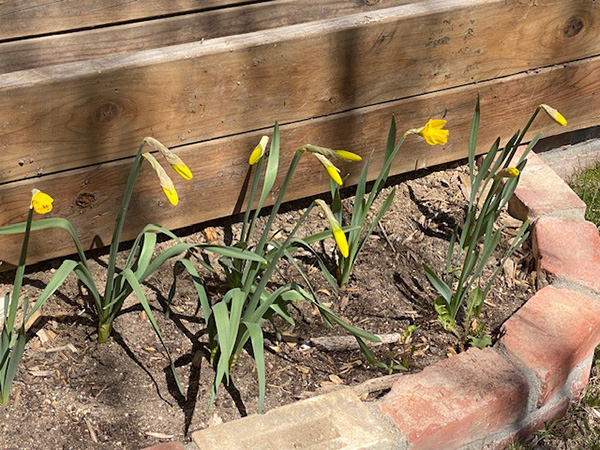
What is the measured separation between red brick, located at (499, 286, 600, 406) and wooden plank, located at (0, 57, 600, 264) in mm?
713

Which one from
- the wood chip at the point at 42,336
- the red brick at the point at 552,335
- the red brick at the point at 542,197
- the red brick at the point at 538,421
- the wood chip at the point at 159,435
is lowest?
the red brick at the point at 538,421

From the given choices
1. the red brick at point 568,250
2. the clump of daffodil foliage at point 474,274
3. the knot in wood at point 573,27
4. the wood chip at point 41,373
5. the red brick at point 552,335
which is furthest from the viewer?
the knot in wood at point 573,27

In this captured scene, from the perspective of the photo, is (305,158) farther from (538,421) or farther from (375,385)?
(538,421)

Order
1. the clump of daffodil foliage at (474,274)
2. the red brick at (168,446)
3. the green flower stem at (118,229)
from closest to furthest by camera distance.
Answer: the red brick at (168,446), the green flower stem at (118,229), the clump of daffodil foliage at (474,274)

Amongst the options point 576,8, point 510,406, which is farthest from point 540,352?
point 576,8

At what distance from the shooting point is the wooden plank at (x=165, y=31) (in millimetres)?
2912

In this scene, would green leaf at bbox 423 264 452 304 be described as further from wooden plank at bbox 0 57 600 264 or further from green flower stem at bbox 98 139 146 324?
green flower stem at bbox 98 139 146 324

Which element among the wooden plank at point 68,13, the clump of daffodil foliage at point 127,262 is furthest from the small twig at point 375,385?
the wooden plank at point 68,13

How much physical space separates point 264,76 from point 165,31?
2.49 feet

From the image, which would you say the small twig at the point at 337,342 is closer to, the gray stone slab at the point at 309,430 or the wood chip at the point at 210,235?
the gray stone slab at the point at 309,430

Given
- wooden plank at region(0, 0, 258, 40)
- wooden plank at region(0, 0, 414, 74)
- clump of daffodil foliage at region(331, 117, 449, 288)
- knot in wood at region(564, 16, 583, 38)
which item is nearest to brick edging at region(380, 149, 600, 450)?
clump of daffodil foliage at region(331, 117, 449, 288)

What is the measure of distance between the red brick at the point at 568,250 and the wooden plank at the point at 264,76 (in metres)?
0.55

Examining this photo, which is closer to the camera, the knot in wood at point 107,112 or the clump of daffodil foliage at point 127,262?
the clump of daffodil foliage at point 127,262

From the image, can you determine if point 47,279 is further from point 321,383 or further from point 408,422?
point 408,422
